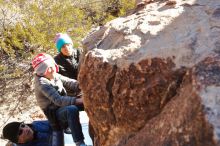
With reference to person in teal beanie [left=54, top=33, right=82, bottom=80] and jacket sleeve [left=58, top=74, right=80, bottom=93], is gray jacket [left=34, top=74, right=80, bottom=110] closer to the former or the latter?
jacket sleeve [left=58, top=74, right=80, bottom=93]

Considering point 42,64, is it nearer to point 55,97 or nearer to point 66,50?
point 55,97

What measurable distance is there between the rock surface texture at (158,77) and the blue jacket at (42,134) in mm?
1233

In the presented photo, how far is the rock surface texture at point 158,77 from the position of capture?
2150mm

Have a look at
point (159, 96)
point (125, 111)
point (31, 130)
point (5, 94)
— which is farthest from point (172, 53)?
point (5, 94)

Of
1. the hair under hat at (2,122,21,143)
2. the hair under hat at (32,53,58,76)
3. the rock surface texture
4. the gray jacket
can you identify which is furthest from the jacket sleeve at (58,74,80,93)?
the rock surface texture

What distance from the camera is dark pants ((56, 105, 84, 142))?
3967 millimetres

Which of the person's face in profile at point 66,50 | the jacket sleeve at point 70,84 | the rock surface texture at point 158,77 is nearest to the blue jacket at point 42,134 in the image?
the jacket sleeve at point 70,84

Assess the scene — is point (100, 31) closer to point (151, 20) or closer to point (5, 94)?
point (151, 20)

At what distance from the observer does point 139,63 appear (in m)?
2.61

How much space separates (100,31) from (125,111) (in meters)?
0.82

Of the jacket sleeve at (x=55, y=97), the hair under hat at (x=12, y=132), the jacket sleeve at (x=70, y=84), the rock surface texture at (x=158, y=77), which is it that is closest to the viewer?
the rock surface texture at (x=158, y=77)

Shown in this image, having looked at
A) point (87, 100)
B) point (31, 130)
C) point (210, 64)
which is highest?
point (210, 64)

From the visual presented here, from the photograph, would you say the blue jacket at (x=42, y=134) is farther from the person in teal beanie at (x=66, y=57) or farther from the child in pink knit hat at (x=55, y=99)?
→ the person in teal beanie at (x=66, y=57)

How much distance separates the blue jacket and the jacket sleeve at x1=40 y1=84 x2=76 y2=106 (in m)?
0.57
